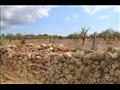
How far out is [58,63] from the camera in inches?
230

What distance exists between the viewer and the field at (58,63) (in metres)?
5.47

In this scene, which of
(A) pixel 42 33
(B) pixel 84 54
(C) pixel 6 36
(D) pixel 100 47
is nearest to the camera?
(A) pixel 42 33

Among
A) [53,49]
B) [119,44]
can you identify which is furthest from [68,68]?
[119,44]

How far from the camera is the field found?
547 cm

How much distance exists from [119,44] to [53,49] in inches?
51.6

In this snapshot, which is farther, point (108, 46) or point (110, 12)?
point (108, 46)

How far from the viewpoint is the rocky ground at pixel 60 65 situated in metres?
5.46

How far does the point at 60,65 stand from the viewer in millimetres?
5789

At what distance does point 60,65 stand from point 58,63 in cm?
7

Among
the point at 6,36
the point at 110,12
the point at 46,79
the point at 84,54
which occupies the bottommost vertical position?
the point at 46,79

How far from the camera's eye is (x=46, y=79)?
546cm

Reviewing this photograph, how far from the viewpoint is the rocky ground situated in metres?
5.46
